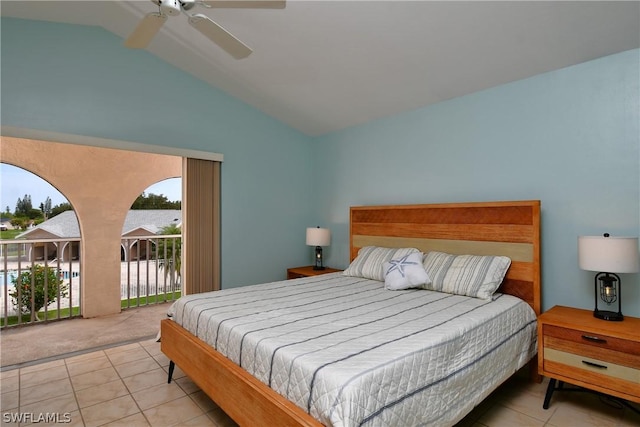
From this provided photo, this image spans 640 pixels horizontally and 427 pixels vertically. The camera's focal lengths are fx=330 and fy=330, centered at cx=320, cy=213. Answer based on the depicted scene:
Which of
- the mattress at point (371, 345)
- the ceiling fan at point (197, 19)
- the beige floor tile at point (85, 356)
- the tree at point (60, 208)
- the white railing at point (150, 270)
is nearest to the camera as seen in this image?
the mattress at point (371, 345)

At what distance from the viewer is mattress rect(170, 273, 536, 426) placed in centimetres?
135

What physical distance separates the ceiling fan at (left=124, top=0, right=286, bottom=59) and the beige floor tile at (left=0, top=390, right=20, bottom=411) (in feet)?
8.35

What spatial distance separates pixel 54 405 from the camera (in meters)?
2.24

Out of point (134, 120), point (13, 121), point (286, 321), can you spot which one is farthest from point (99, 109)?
point (286, 321)

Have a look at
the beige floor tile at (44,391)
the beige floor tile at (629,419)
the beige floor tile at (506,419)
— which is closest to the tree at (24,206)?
the beige floor tile at (44,391)

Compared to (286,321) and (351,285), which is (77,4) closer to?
(286,321)

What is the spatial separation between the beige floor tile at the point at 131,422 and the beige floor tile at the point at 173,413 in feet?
0.10

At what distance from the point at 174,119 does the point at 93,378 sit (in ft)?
8.34

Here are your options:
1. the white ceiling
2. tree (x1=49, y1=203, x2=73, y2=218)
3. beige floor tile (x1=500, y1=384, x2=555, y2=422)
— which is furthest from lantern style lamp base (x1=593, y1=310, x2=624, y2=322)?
tree (x1=49, y1=203, x2=73, y2=218)

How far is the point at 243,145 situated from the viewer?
13.6 feet

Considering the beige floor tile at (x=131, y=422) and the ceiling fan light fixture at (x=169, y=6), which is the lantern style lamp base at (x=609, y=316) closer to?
the beige floor tile at (x=131, y=422)

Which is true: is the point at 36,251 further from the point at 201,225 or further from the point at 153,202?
the point at 201,225

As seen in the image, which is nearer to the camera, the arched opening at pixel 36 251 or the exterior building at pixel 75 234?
the arched opening at pixel 36 251

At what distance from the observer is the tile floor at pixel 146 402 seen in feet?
6.72
